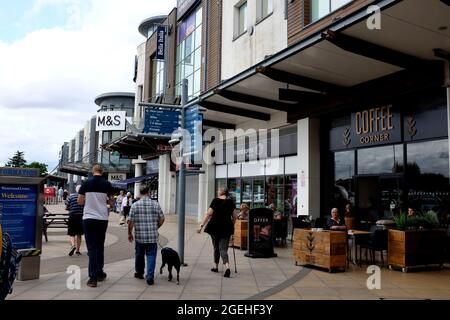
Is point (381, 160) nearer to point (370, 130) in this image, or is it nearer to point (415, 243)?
point (370, 130)

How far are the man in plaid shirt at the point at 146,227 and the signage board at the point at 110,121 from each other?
31.6m

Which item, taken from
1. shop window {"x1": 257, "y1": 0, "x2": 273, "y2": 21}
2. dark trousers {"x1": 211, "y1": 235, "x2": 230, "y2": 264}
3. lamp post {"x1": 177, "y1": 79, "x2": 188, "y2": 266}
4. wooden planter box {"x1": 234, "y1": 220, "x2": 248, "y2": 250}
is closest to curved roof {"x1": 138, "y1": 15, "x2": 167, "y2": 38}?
shop window {"x1": 257, "y1": 0, "x2": 273, "y2": 21}

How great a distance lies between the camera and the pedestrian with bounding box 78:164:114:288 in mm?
7449

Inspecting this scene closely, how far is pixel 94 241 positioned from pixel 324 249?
4551 millimetres

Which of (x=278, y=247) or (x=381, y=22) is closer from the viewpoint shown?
(x=381, y=22)

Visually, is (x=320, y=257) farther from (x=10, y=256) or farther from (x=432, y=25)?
(x=10, y=256)

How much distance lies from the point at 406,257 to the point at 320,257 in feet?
5.68

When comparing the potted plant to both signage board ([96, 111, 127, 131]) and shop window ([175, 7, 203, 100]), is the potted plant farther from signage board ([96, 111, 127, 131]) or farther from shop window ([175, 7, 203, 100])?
signage board ([96, 111, 127, 131])

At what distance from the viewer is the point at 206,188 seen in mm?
23344

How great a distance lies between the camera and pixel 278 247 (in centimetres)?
1351

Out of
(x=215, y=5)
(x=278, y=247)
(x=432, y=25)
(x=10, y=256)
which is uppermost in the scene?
(x=215, y=5)

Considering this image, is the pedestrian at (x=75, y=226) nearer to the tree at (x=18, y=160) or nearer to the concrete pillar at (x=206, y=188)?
the concrete pillar at (x=206, y=188)

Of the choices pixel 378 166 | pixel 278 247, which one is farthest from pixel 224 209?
pixel 378 166
